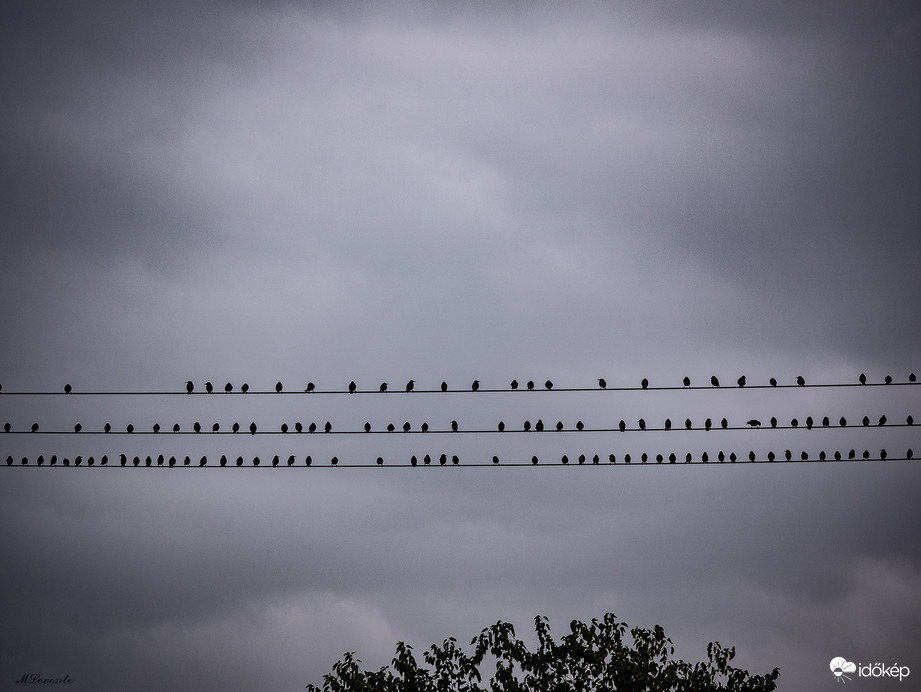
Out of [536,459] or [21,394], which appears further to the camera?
[536,459]

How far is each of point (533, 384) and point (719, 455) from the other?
715cm

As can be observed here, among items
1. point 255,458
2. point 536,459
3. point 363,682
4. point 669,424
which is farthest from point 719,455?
point 255,458

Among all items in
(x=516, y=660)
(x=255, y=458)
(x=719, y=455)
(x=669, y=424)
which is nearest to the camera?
(x=719, y=455)

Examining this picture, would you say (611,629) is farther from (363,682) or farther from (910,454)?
(910,454)

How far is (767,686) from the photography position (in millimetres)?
26531

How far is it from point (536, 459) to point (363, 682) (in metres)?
8.83

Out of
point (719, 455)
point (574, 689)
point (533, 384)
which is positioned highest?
point (533, 384)

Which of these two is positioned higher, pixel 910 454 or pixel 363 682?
pixel 910 454

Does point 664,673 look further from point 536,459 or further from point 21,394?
point 21,394

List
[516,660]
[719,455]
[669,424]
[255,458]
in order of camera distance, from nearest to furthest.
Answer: [719,455]
[669,424]
[516,660]
[255,458]

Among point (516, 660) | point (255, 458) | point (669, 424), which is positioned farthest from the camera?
point (255, 458)

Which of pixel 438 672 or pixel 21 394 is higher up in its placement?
pixel 21 394

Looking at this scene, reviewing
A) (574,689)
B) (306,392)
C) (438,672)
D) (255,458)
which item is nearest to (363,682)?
(438,672)

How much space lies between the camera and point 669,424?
873 inches
